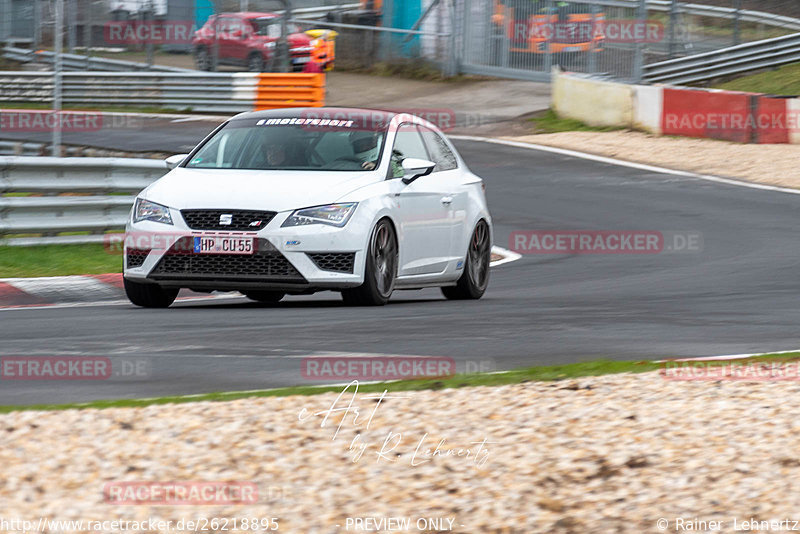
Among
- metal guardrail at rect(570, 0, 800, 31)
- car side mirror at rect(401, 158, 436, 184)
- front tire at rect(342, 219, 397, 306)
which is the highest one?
metal guardrail at rect(570, 0, 800, 31)

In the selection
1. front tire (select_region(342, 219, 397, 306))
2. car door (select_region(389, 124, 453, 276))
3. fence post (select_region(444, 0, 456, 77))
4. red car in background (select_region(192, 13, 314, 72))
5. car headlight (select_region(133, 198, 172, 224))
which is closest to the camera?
car headlight (select_region(133, 198, 172, 224))

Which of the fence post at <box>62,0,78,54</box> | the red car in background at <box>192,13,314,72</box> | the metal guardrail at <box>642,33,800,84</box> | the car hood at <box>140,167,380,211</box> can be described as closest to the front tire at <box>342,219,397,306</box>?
the car hood at <box>140,167,380,211</box>

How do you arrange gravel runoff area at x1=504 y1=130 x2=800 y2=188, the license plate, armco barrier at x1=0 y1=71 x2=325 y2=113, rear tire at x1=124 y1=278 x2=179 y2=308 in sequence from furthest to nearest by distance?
armco barrier at x1=0 y1=71 x2=325 y2=113
gravel runoff area at x1=504 y1=130 x2=800 y2=188
rear tire at x1=124 y1=278 x2=179 y2=308
the license plate

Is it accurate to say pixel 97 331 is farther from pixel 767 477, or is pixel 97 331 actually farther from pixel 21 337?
pixel 767 477

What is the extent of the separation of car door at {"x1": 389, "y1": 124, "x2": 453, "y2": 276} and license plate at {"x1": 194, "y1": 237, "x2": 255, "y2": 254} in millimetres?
1309

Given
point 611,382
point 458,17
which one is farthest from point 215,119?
point 611,382

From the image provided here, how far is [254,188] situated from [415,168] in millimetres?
1307

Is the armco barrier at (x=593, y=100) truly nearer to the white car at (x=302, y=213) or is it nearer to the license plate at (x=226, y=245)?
the white car at (x=302, y=213)

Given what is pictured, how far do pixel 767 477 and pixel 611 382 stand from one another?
1746 millimetres

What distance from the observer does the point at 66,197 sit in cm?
1412

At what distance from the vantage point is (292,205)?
1012 centimetres

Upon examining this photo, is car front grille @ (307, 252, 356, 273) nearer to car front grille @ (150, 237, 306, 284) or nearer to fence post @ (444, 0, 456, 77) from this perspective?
car front grille @ (150, 237, 306, 284)

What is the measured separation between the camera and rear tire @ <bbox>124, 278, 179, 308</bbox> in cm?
1074

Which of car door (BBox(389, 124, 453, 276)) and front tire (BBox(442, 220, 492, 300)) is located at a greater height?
car door (BBox(389, 124, 453, 276))
